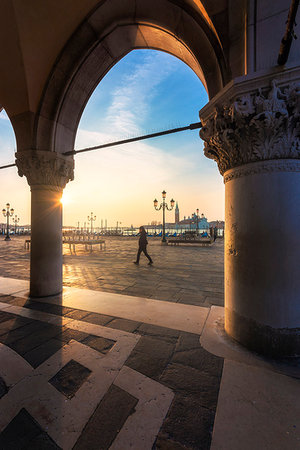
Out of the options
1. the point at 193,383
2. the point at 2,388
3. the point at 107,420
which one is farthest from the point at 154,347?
the point at 2,388

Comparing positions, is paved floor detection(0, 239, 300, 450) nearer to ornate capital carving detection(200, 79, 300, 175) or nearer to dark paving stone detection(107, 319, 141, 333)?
dark paving stone detection(107, 319, 141, 333)

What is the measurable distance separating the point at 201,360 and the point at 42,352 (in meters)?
1.78

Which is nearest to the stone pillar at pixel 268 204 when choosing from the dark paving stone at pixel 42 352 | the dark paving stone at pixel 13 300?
the dark paving stone at pixel 42 352

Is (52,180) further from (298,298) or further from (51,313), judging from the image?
(298,298)

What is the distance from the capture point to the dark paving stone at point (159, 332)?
2561 mm

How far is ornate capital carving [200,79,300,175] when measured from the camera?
2039mm

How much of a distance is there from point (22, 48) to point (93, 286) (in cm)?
515

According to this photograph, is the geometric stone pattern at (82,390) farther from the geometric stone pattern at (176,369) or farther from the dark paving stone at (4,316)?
the dark paving stone at (4,316)

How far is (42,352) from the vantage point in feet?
7.39

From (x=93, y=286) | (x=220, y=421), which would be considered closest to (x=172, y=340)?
(x=220, y=421)

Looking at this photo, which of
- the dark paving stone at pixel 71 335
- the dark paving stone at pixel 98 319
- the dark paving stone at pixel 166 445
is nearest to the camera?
the dark paving stone at pixel 166 445

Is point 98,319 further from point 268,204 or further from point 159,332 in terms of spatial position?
point 268,204

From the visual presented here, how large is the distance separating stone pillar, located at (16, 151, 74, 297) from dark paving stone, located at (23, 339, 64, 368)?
2.03 m

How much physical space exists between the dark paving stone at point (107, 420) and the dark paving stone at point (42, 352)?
3.01 ft
